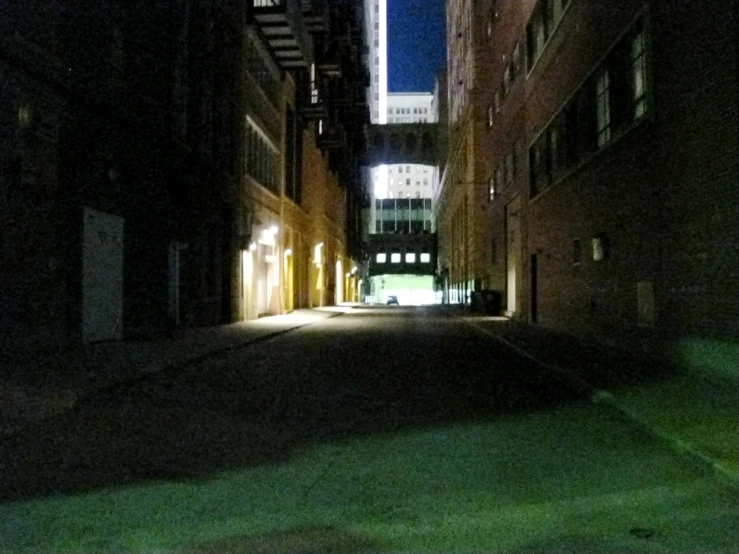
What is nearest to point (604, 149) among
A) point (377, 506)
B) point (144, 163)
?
point (144, 163)

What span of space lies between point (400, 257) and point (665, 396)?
382ft

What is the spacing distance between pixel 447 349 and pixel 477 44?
38.7 metres

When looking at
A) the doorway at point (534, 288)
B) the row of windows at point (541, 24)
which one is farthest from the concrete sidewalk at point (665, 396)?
the doorway at point (534, 288)

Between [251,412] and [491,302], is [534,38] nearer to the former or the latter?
[491,302]

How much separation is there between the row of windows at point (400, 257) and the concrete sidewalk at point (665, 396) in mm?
106354

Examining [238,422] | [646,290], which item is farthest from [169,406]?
[646,290]

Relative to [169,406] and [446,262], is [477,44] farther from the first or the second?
[169,406]

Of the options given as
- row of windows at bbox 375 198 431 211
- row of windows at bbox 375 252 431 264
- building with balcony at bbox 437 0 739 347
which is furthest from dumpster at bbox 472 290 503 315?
row of windows at bbox 375 198 431 211

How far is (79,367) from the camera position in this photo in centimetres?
1576

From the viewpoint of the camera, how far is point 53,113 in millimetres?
17828

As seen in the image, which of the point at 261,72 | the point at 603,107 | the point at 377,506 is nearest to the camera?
the point at 377,506

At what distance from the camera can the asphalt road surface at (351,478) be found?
5930 mm

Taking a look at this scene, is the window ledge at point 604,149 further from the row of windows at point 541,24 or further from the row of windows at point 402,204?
the row of windows at point 402,204

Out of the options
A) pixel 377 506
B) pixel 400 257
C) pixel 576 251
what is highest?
pixel 400 257
